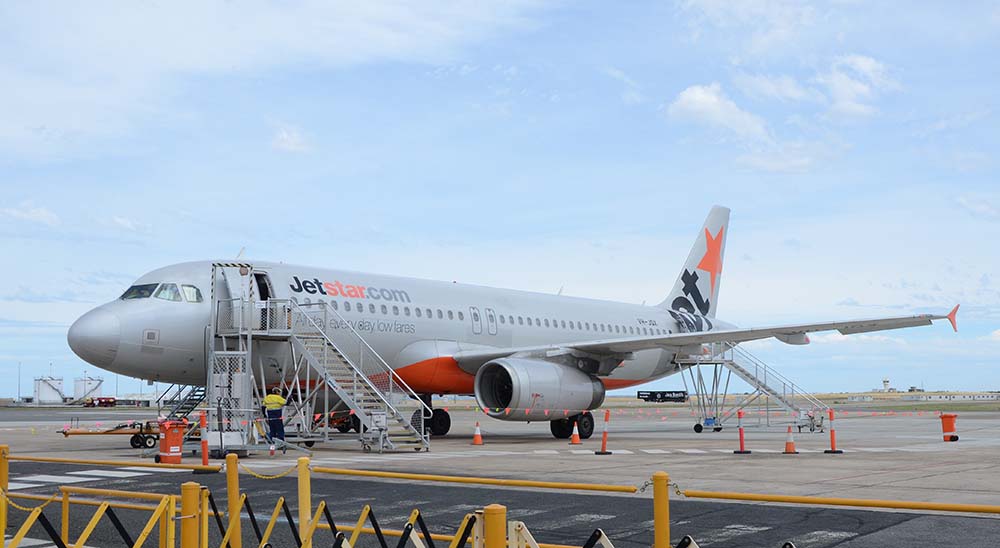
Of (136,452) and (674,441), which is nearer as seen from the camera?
(136,452)

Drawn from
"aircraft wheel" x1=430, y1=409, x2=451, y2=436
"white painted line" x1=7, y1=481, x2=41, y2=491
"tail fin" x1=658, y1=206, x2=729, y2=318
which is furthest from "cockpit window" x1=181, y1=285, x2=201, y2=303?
"tail fin" x1=658, y1=206, x2=729, y2=318

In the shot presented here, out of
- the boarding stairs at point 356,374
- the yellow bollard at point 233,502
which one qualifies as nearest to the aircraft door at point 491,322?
the boarding stairs at point 356,374

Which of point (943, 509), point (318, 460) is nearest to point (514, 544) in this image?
point (943, 509)

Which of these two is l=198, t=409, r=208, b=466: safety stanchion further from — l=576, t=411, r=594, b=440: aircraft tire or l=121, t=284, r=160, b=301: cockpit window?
l=576, t=411, r=594, b=440: aircraft tire

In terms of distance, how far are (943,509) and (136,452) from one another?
1803 cm

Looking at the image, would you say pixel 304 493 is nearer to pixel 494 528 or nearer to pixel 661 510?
pixel 494 528

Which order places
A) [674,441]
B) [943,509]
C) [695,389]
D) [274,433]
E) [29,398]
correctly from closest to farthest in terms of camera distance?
[943,509] → [274,433] → [674,441] → [695,389] → [29,398]

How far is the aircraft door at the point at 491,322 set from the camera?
2702 centimetres

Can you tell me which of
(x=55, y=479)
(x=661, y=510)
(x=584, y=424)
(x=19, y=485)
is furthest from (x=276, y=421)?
(x=661, y=510)

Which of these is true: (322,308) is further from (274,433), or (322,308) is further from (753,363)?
(753,363)

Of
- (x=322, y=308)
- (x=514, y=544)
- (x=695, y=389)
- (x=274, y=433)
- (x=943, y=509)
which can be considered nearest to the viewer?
(x=943, y=509)

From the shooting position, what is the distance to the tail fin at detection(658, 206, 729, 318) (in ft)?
119

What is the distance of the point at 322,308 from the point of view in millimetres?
22203

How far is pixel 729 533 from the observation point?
9117 millimetres
